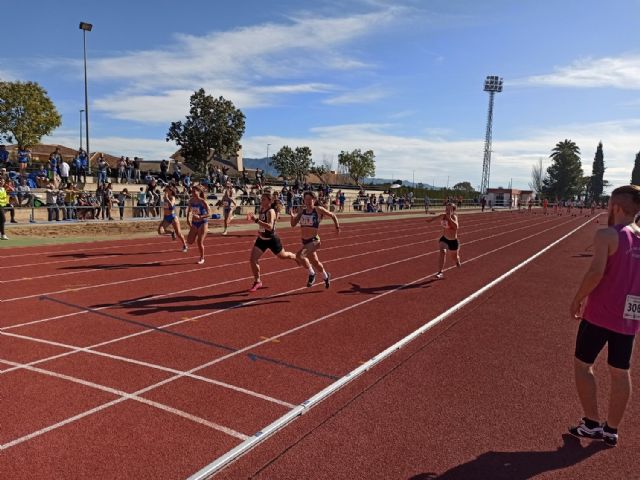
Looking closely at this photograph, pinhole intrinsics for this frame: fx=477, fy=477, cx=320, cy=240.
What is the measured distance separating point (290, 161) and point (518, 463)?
8308cm

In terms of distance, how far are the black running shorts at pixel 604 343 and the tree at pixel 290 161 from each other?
267 feet

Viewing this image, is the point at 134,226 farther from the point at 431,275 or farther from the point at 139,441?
the point at 139,441

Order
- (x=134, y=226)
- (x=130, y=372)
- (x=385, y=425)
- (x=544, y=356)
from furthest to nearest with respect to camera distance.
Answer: (x=134, y=226) → (x=544, y=356) → (x=130, y=372) → (x=385, y=425)

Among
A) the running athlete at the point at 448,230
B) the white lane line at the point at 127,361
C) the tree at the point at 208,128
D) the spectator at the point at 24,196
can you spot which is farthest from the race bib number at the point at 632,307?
the tree at the point at 208,128

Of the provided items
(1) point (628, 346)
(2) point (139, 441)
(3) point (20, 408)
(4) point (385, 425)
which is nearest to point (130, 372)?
(3) point (20, 408)

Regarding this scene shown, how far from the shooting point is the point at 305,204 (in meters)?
8.94

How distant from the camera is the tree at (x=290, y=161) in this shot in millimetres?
84312

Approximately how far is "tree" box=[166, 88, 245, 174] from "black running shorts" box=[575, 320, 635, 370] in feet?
131

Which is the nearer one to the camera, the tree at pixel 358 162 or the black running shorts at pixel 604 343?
the black running shorts at pixel 604 343

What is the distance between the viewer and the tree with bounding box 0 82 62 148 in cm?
4112

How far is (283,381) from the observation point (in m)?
4.80

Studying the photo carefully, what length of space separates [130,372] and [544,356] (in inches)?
189

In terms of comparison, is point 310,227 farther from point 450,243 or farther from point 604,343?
point 604,343

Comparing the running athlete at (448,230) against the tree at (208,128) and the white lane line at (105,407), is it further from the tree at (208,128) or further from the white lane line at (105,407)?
the tree at (208,128)
